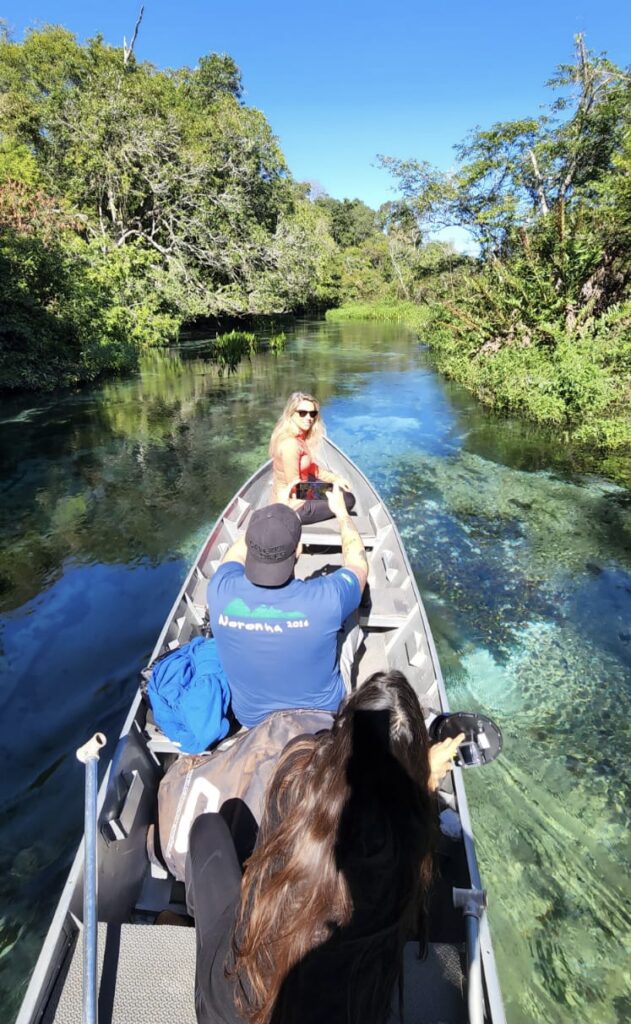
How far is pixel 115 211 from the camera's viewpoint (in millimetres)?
21672

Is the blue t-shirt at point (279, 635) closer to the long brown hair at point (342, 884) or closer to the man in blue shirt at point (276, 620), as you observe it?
the man in blue shirt at point (276, 620)

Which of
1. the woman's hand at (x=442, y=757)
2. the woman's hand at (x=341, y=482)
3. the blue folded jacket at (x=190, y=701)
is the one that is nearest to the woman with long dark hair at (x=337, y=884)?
the woman's hand at (x=442, y=757)

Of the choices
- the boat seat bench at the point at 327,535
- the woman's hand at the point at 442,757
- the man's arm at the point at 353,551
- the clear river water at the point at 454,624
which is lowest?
→ the clear river water at the point at 454,624

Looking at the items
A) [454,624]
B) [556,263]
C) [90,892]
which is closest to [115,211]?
[556,263]

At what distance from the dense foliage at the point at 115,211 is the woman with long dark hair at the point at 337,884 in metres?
15.7

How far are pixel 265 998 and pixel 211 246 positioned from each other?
25.9 m

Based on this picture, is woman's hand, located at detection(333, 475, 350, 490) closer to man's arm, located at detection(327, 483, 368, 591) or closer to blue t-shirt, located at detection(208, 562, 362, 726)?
man's arm, located at detection(327, 483, 368, 591)

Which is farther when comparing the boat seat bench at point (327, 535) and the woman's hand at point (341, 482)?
the woman's hand at point (341, 482)

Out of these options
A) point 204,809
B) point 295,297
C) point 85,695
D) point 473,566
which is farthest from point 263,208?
point 204,809

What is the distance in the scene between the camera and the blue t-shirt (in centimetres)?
217

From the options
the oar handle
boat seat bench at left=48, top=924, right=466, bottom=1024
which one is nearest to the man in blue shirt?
the oar handle

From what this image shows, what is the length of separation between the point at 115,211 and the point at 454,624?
23.8m

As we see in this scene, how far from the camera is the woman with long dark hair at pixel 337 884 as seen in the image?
106 cm

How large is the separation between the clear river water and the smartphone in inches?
67.8
